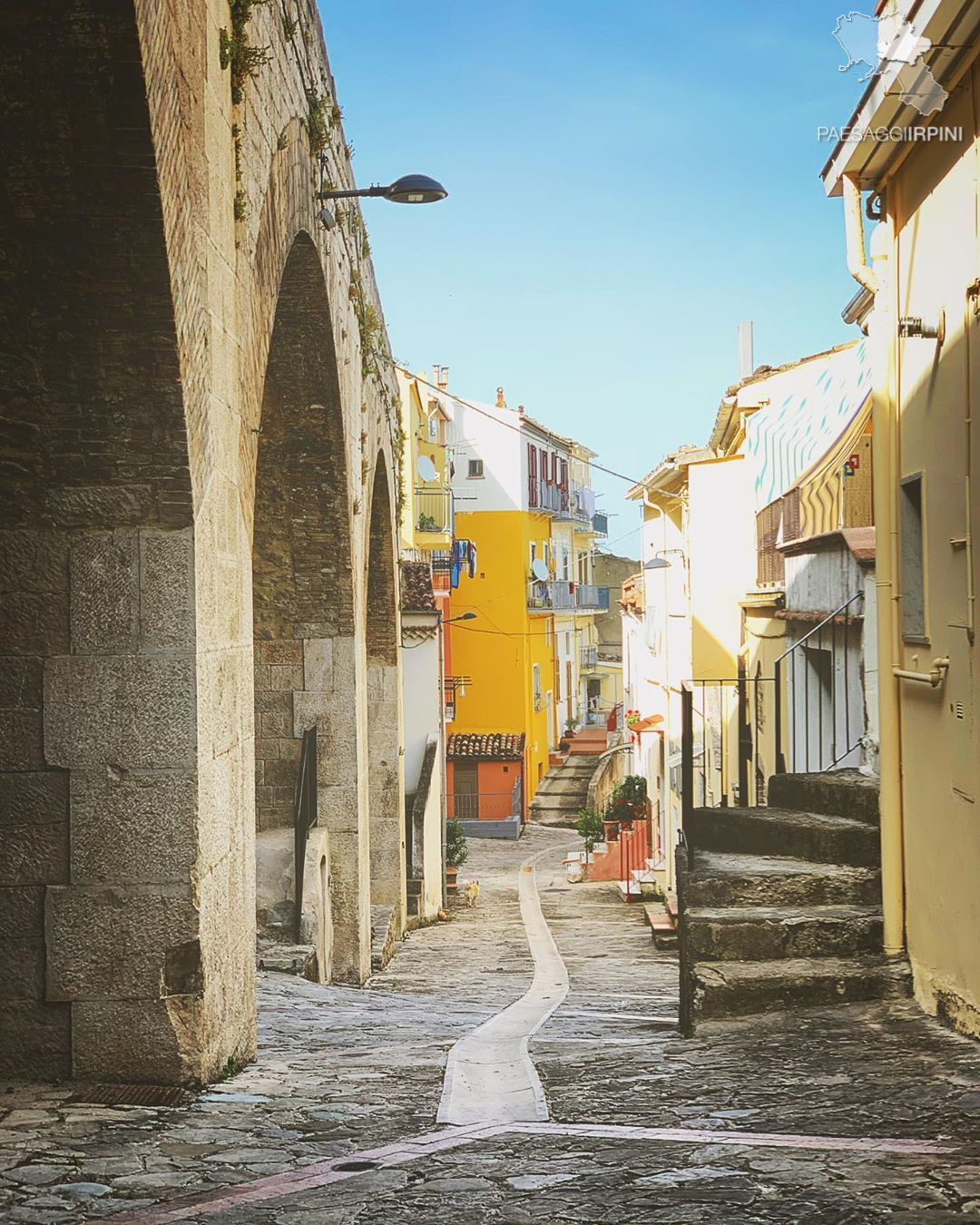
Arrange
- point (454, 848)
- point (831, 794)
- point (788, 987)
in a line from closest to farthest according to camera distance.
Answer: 1. point (788, 987)
2. point (831, 794)
3. point (454, 848)

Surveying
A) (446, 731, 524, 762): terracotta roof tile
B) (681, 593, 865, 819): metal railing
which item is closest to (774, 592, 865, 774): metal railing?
(681, 593, 865, 819): metal railing

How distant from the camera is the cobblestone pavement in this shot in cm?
362

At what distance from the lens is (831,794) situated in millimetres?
7805

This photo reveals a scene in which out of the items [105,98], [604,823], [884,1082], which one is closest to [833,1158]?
[884,1082]

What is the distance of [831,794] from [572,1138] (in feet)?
12.8

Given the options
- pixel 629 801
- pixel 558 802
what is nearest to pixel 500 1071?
pixel 629 801

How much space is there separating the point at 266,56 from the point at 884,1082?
17.2ft

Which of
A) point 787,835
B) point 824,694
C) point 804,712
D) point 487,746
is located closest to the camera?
point 787,835

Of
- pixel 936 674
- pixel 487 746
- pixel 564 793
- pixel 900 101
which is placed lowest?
pixel 564 793

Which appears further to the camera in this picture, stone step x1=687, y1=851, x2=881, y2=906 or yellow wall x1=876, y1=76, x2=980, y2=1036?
stone step x1=687, y1=851, x2=881, y2=906

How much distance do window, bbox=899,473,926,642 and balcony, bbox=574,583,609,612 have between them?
135 feet

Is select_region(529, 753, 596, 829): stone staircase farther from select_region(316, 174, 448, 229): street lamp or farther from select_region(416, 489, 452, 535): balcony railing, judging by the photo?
select_region(316, 174, 448, 229): street lamp

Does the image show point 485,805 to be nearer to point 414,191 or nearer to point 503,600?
point 503,600

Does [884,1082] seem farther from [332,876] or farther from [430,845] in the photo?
[430,845]
